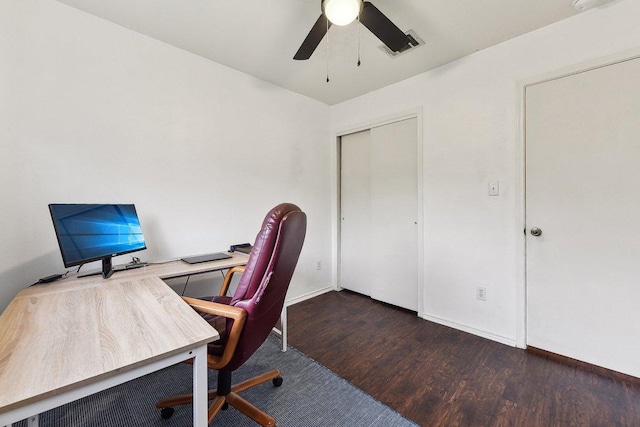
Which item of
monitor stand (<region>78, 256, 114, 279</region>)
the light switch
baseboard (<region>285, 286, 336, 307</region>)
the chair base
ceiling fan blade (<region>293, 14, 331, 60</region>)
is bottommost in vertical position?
baseboard (<region>285, 286, 336, 307</region>)

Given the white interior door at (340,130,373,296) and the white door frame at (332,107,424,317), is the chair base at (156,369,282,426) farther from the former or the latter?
the white interior door at (340,130,373,296)

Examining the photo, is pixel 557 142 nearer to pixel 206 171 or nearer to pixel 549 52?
pixel 549 52

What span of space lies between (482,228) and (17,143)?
10.9 ft

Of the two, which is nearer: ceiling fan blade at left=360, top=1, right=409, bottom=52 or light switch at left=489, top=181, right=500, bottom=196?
ceiling fan blade at left=360, top=1, right=409, bottom=52

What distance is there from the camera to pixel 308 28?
1932 millimetres

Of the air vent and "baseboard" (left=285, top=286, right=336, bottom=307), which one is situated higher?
the air vent

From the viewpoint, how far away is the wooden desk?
2.08 ft

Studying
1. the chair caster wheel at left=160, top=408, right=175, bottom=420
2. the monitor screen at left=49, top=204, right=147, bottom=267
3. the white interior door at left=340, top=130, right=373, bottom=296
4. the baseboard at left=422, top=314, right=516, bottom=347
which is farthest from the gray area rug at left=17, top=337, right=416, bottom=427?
the white interior door at left=340, top=130, right=373, bottom=296

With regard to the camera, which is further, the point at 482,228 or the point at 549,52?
the point at 482,228

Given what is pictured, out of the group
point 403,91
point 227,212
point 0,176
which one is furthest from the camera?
point 403,91

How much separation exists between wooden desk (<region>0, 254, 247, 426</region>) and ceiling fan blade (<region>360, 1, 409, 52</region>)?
1.69 meters

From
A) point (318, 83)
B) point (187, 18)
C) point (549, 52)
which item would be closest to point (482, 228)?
point (549, 52)

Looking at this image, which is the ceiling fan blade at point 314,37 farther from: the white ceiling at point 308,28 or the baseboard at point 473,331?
the baseboard at point 473,331

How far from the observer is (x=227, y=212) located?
2490mm
